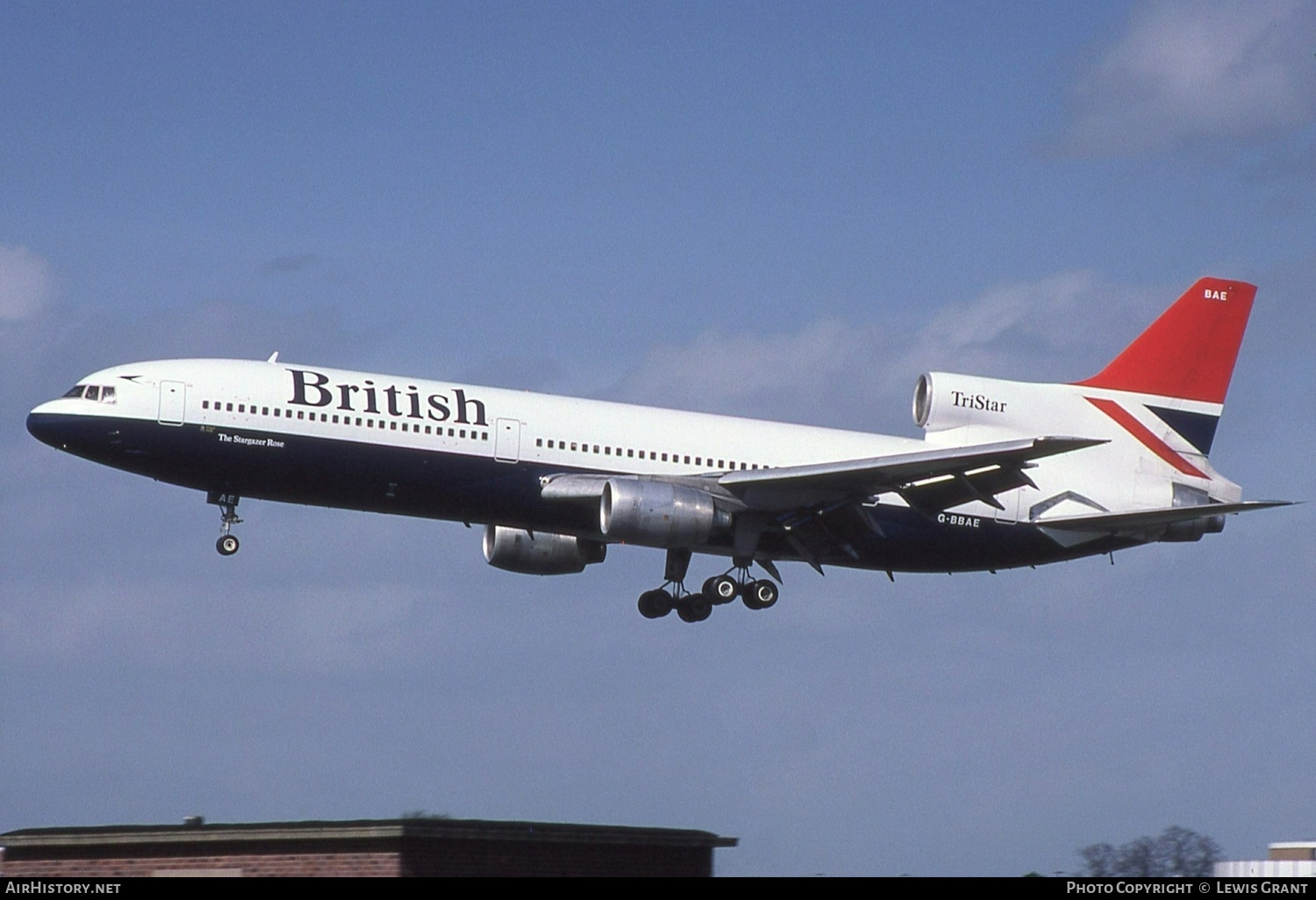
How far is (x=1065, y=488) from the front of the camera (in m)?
57.3

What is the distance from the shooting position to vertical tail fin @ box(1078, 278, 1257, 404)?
195 ft

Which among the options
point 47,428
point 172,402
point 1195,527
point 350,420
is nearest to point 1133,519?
point 1195,527

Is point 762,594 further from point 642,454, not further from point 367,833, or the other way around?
point 367,833

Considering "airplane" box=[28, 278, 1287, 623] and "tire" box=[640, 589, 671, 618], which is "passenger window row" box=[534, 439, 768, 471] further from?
"tire" box=[640, 589, 671, 618]

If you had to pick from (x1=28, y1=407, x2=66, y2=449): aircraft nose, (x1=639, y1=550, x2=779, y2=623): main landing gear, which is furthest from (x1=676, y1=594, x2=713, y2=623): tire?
(x1=28, y1=407, x2=66, y2=449): aircraft nose

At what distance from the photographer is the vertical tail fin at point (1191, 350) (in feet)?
195

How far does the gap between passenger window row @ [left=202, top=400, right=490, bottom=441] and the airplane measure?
0.17 feet

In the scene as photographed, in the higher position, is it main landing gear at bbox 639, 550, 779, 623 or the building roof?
main landing gear at bbox 639, 550, 779, 623

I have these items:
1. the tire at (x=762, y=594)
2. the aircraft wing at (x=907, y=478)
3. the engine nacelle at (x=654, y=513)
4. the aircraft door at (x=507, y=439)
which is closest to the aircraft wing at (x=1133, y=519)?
the aircraft wing at (x=907, y=478)
